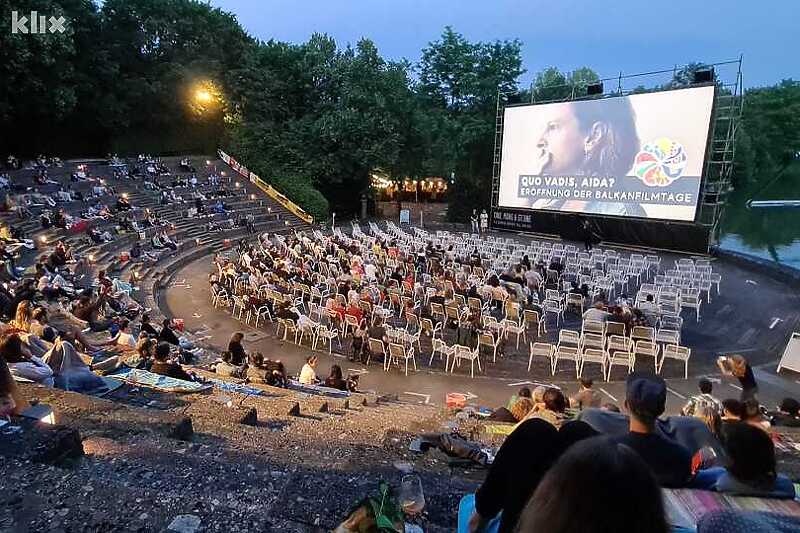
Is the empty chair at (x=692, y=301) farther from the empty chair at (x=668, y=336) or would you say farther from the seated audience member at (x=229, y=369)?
the seated audience member at (x=229, y=369)

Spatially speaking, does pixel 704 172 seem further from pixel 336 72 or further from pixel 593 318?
pixel 336 72

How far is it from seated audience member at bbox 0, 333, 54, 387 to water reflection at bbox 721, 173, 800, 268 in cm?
2675

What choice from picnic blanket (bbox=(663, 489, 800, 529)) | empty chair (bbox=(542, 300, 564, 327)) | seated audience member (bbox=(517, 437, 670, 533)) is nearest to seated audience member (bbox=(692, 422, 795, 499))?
picnic blanket (bbox=(663, 489, 800, 529))

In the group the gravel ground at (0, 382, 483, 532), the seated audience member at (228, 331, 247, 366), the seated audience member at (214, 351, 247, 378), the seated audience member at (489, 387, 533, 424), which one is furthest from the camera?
the seated audience member at (228, 331, 247, 366)

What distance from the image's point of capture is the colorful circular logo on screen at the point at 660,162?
16.8 meters

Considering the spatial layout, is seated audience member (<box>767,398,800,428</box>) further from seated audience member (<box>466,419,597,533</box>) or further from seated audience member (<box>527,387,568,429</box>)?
seated audience member (<box>466,419,597,533</box>)

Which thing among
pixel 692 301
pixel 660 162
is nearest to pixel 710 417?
pixel 692 301

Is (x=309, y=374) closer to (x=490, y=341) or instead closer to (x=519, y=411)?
(x=490, y=341)

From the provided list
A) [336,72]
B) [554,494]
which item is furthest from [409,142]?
[554,494]

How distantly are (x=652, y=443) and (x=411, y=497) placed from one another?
4.71 ft

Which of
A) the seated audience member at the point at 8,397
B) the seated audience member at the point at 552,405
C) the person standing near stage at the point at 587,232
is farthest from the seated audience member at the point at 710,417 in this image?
the person standing near stage at the point at 587,232

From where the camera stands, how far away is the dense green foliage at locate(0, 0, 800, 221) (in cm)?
2922

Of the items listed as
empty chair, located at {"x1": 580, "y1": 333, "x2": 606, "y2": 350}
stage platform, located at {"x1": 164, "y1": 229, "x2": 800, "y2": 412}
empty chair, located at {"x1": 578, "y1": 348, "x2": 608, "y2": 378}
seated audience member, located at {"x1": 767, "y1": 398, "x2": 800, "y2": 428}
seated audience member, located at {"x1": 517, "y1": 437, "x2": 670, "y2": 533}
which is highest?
seated audience member, located at {"x1": 517, "y1": 437, "x2": 670, "y2": 533}

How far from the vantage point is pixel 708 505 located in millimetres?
2346
